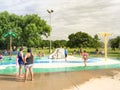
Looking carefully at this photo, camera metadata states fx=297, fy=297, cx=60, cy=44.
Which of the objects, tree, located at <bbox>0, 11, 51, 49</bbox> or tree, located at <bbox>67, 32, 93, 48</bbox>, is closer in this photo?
tree, located at <bbox>0, 11, 51, 49</bbox>

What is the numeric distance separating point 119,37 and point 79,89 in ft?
288

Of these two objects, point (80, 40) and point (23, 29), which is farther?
point (80, 40)

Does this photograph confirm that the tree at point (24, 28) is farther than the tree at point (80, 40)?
No

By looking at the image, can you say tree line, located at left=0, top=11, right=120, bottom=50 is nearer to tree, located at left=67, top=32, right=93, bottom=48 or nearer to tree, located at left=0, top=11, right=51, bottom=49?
tree, located at left=0, top=11, right=51, bottom=49

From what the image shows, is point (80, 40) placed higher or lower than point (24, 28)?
lower

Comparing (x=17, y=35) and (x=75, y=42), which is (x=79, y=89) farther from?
(x=75, y=42)

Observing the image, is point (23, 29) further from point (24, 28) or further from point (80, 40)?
point (80, 40)

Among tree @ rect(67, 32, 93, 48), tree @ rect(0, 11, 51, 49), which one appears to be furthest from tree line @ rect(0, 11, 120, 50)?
tree @ rect(67, 32, 93, 48)

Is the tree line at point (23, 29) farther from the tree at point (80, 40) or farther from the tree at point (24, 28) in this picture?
the tree at point (80, 40)

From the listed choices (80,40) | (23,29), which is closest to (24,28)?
(23,29)

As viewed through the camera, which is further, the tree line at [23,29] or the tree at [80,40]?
the tree at [80,40]

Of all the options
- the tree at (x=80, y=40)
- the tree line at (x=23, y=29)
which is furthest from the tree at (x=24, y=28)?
the tree at (x=80, y=40)

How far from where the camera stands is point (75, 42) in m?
111

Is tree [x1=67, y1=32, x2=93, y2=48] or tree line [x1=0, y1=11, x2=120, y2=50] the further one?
tree [x1=67, y1=32, x2=93, y2=48]
